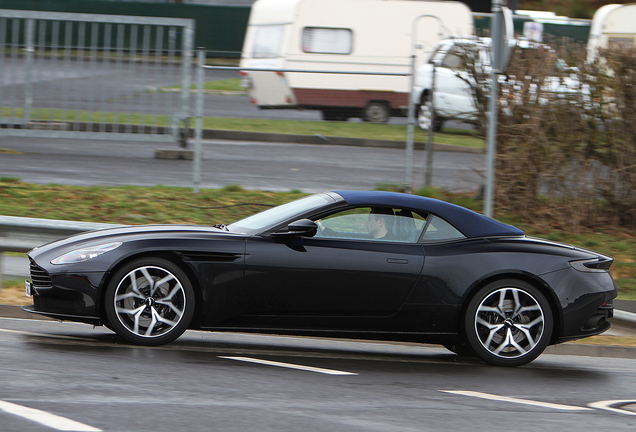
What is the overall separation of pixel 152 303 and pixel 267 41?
615 inches

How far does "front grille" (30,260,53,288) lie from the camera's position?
20.8ft

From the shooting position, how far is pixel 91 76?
14.0 m

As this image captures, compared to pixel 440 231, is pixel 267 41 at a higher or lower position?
higher

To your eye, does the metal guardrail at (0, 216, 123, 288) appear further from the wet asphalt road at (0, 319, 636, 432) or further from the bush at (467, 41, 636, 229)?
the bush at (467, 41, 636, 229)

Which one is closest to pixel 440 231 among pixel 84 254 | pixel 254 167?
pixel 84 254

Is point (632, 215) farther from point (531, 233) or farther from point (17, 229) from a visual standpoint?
point (17, 229)

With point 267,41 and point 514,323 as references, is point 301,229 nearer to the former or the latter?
point 514,323

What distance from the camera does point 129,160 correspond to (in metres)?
14.7

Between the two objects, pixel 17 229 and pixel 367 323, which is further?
pixel 17 229

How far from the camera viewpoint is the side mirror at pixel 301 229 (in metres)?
6.43

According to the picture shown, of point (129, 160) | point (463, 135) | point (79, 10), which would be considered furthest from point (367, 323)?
point (79, 10)

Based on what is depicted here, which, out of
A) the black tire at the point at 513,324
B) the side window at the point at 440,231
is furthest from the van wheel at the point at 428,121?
the black tire at the point at 513,324

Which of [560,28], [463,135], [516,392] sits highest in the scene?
[560,28]

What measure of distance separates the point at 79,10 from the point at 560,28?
784 inches
